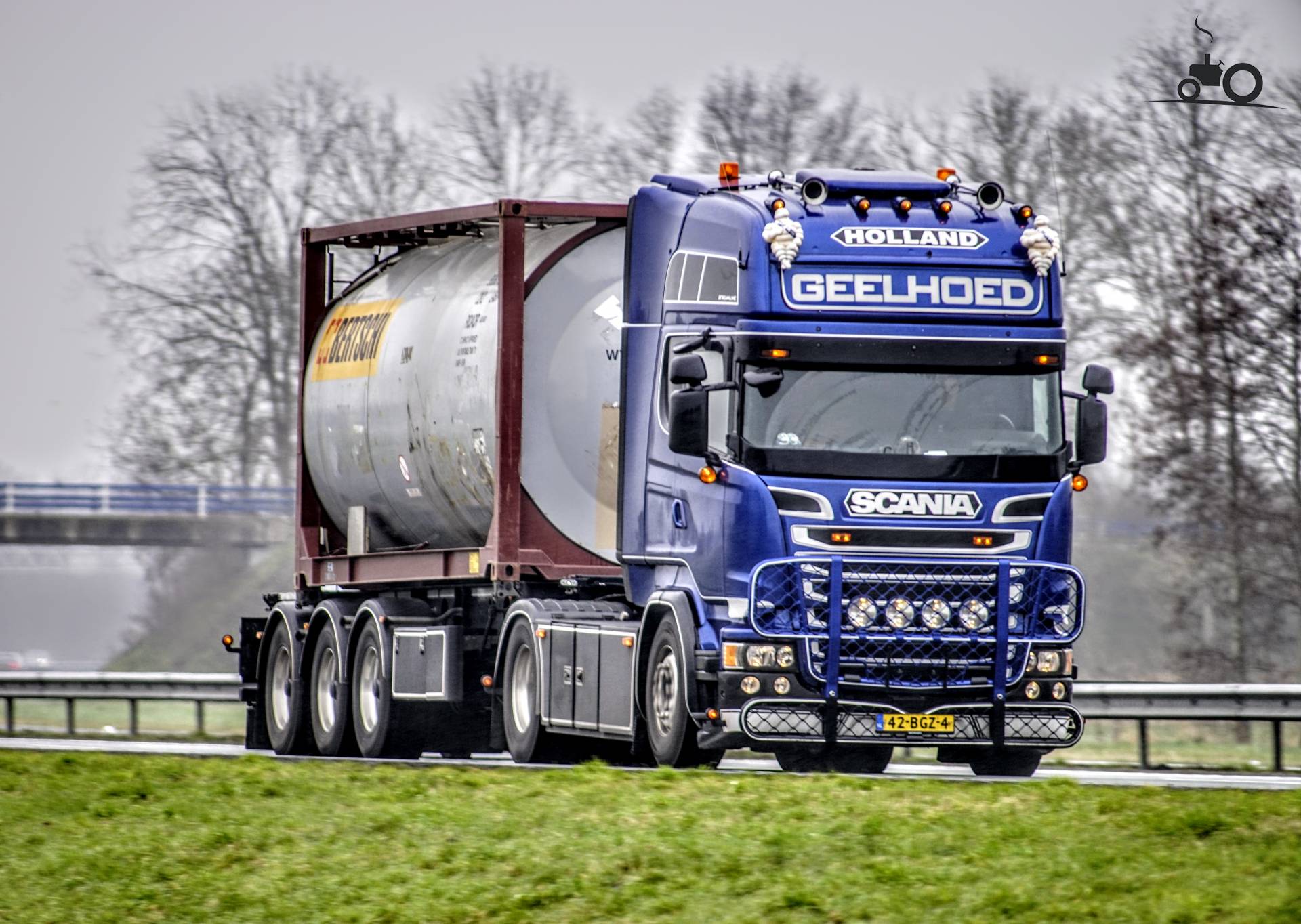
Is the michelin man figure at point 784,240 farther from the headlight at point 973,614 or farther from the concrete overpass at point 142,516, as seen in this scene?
the concrete overpass at point 142,516

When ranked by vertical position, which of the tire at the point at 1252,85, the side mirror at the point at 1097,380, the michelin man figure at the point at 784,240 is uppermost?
the tire at the point at 1252,85

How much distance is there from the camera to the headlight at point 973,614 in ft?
49.8

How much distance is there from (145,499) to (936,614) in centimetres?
5643

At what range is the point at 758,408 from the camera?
15.3 m

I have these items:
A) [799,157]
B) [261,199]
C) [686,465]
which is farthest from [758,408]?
[261,199]

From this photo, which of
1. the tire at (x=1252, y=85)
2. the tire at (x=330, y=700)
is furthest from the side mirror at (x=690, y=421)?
the tire at (x=1252, y=85)

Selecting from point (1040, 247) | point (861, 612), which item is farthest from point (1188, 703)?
point (861, 612)

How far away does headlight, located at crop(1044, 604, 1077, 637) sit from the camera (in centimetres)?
1550

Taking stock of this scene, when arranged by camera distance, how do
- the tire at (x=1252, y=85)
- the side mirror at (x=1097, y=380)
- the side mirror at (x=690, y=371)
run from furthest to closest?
the tire at (x=1252, y=85) < the side mirror at (x=1097, y=380) < the side mirror at (x=690, y=371)

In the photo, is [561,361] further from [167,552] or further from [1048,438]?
[167,552]

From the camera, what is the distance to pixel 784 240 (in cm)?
1555

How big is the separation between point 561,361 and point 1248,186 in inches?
771

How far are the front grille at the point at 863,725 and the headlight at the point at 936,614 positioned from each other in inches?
22.3

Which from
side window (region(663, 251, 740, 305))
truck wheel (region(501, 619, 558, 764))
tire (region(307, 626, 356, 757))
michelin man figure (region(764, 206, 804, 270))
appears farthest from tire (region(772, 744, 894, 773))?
tire (region(307, 626, 356, 757))
